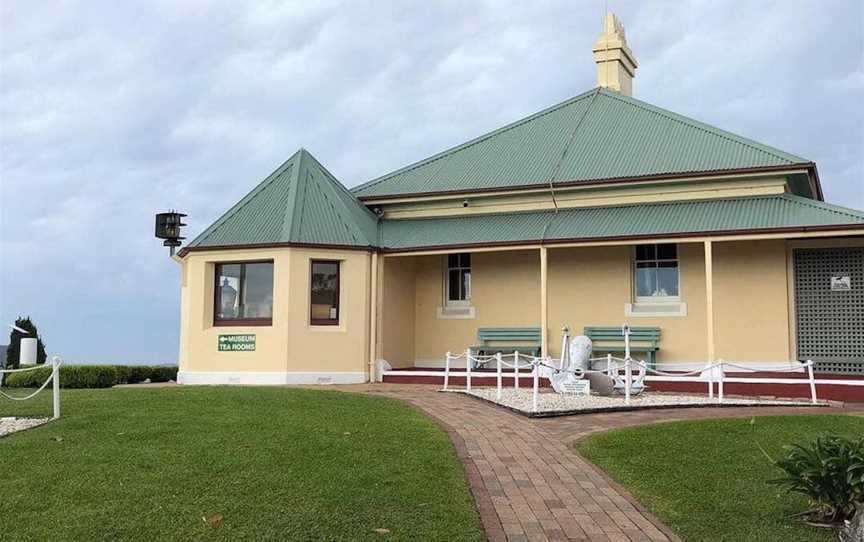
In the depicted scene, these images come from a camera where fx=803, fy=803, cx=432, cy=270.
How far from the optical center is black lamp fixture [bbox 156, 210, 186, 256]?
2339 centimetres

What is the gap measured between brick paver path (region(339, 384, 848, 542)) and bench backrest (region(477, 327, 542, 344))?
6.90 m

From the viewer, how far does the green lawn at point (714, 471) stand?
6.48 metres

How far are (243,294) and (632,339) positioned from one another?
9.77m

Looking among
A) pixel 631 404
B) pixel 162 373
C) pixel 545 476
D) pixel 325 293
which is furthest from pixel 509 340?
pixel 545 476

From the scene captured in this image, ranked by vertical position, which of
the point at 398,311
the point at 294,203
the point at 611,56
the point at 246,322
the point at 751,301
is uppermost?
the point at 611,56

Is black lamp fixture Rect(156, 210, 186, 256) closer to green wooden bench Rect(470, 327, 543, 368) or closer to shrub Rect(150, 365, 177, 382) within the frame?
shrub Rect(150, 365, 177, 382)

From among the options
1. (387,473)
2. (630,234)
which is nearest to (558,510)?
(387,473)

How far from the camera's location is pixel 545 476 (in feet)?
27.2

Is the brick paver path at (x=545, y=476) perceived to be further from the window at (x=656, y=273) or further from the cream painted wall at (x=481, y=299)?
the cream painted wall at (x=481, y=299)

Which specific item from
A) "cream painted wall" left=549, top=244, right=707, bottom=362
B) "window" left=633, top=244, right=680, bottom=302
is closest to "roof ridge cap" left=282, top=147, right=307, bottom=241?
"cream painted wall" left=549, top=244, right=707, bottom=362

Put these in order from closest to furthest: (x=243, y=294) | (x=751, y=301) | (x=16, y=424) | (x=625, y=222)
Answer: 1. (x=16, y=424)
2. (x=751, y=301)
3. (x=625, y=222)
4. (x=243, y=294)

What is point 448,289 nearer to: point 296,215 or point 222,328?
point 296,215

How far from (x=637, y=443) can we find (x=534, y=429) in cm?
181

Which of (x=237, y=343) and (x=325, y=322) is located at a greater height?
(x=325, y=322)
